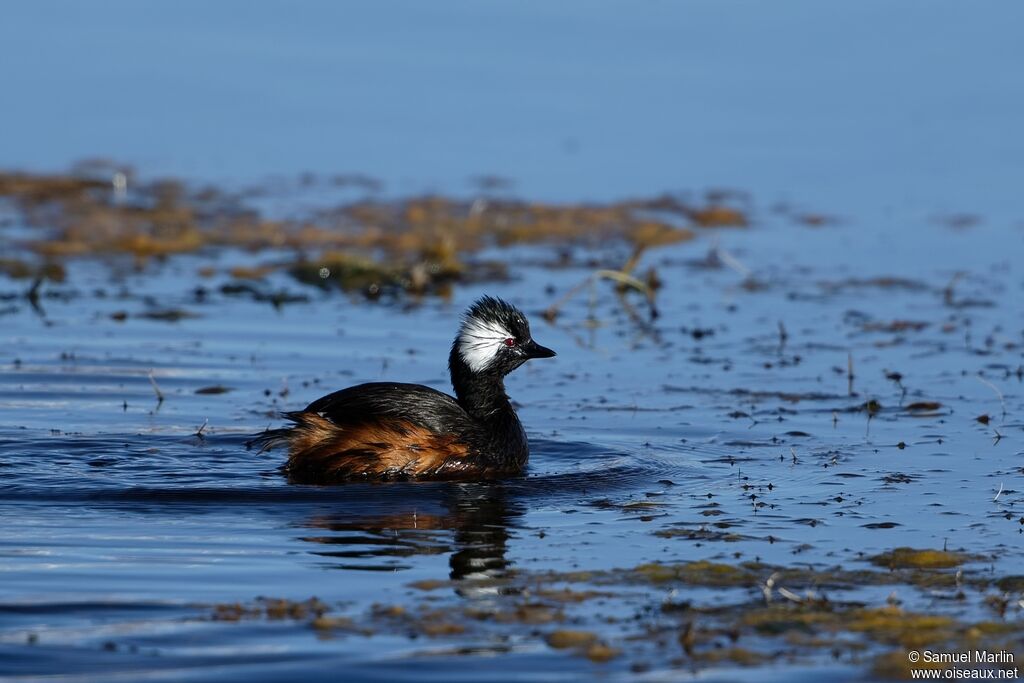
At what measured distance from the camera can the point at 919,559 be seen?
8234 millimetres

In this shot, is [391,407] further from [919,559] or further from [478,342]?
[919,559]

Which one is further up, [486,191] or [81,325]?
[486,191]

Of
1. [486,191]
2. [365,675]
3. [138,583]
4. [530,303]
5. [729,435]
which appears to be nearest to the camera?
[365,675]

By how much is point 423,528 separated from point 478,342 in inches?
90.1

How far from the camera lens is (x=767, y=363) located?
13547 mm

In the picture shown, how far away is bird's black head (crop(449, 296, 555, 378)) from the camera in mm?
11039

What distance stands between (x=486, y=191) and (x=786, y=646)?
14.3 metres

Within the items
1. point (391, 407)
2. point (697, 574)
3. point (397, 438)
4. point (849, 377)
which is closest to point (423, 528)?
point (397, 438)

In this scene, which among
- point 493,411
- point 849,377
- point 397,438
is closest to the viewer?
point 397,438

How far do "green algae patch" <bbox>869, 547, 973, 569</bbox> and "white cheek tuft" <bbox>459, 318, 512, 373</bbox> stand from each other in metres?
3.51

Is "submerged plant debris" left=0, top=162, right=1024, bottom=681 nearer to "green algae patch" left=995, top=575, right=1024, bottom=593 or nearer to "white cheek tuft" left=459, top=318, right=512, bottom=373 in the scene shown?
"green algae patch" left=995, top=575, right=1024, bottom=593

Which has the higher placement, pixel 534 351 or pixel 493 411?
pixel 534 351

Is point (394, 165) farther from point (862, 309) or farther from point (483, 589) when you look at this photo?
point (483, 589)

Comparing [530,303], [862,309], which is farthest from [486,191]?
[862,309]
